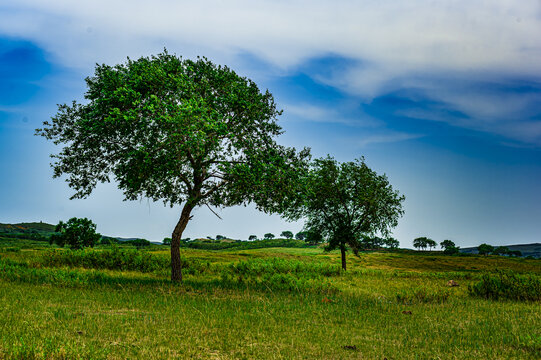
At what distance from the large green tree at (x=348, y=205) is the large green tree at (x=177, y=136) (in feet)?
53.9

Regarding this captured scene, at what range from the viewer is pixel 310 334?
9.39 m

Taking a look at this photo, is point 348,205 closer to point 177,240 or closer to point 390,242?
point 390,242

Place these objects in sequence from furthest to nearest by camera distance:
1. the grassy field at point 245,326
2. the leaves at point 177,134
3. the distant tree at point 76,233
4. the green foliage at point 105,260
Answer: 1. the distant tree at point 76,233
2. the green foliage at point 105,260
3. the leaves at point 177,134
4. the grassy field at point 245,326

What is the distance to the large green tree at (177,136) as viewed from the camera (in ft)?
57.2

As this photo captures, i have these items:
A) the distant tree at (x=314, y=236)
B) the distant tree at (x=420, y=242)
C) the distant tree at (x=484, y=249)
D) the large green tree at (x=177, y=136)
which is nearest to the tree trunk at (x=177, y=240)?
the large green tree at (x=177, y=136)

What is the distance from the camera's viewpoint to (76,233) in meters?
61.5

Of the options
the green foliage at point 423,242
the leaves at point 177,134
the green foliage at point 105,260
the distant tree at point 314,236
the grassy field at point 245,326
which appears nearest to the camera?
the grassy field at point 245,326

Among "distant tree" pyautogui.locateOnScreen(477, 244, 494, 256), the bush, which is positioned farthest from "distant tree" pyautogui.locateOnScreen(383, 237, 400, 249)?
"distant tree" pyautogui.locateOnScreen(477, 244, 494, 256)

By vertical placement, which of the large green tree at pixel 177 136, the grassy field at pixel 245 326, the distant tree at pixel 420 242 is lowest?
the distant tree at pixel 420 242

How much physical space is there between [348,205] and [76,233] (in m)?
51.2

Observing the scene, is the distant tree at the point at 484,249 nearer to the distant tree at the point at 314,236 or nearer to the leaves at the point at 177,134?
the distant tree at the point at 314,236

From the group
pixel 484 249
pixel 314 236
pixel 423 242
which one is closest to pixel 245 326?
pixel 314 236

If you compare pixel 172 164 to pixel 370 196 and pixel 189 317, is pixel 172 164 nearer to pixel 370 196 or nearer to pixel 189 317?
pixel 189 317

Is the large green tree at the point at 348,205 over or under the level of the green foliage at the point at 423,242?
over
